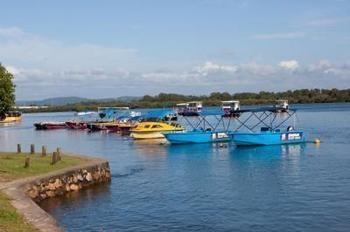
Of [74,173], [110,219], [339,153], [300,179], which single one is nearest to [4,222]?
[110,219]

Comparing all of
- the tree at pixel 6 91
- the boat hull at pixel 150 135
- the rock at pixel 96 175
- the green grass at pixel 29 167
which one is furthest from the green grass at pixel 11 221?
the boat hull at pixel 150 135

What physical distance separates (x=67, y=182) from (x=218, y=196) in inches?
328

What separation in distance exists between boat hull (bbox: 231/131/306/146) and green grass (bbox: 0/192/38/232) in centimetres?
4317

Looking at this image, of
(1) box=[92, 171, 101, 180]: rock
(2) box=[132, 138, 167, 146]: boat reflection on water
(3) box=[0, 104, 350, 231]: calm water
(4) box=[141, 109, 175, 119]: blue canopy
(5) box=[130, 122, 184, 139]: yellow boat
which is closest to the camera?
(3) box=[0, 104, 350, 231]: calm water

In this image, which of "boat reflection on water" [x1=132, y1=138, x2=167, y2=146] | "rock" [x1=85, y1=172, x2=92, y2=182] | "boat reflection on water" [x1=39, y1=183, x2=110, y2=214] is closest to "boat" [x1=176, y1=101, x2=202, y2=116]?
→ "boat reflection on water" [x1=132, y1=138, x2=167, y2=146]

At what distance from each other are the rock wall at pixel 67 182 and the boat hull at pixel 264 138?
90.6 feet

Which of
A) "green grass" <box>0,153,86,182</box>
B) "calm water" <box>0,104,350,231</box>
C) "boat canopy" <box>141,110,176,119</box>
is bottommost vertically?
"calm water" <box>0,104,350,231</box>

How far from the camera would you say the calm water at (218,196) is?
971 inches

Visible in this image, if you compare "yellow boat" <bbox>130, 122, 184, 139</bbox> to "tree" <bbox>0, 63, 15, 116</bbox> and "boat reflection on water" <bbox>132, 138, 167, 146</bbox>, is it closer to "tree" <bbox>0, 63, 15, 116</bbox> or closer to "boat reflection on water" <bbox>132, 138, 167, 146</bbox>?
"boat reflection on water" <bbox>132, 138, 167, 146</bbox>

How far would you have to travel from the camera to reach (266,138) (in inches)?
2459

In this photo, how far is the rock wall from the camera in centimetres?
2892

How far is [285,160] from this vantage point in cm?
4888

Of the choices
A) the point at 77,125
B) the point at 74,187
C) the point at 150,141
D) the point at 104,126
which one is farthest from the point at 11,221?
the point at 77,125

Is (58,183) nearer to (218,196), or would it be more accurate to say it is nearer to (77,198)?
(77,198)
